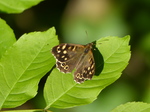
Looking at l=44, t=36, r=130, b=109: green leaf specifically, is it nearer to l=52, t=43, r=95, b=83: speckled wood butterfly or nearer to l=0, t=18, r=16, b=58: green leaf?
l=52, t=43, r=95, b=83: speckled wood butterfly

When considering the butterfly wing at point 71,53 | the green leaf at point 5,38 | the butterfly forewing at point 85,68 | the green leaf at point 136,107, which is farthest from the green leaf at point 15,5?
the green leaf at point 136,107

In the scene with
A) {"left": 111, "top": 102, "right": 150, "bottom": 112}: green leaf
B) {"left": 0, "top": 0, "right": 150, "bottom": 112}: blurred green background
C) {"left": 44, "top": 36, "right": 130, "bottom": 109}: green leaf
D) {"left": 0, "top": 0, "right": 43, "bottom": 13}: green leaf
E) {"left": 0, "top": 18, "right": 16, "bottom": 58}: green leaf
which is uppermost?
{"left": 0, "top": 0, "right": 43, "bottom": 13}: green leaf

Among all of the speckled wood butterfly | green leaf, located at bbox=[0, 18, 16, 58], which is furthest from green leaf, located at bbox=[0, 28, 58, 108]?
the speckled wood butterfly

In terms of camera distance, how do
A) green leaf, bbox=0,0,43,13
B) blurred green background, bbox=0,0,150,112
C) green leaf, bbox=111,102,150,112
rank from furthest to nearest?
blurred green background, bbox=0,0,150,112 < green leaf, bbox=0,0,43,13 < green leaf, bbox=111,102,150,112

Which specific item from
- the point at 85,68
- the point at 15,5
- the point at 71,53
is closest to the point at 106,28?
the point at 71,53

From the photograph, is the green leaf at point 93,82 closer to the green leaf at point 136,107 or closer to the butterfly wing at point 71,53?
the green leaf at point 136,107

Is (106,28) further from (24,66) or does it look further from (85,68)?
(24,66)
